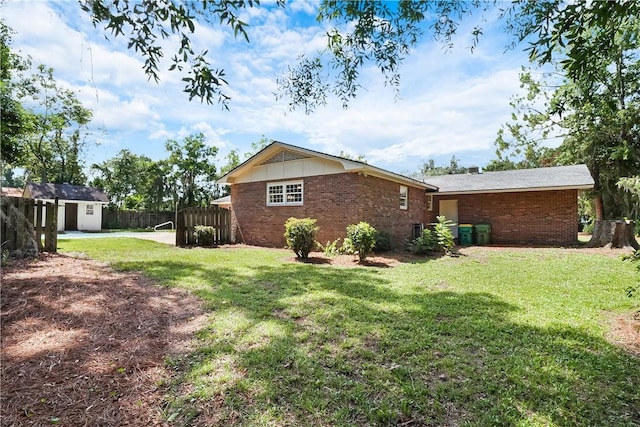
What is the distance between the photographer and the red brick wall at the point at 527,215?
46.6 feet

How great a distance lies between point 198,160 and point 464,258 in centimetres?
2928

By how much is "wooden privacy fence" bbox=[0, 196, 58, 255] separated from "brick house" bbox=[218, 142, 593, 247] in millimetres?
7077

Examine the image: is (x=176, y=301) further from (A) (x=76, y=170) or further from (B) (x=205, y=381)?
(A) (x=76, y=170)

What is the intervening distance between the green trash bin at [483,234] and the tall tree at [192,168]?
27.1 m

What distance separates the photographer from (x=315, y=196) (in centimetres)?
1220

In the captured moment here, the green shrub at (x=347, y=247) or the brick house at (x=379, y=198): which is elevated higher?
the brick house at (x=379, y=198)

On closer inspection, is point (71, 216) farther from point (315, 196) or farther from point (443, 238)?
point (443, 238)

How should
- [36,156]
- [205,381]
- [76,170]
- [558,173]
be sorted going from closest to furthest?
1. [205,381]
2. [558,173]
3. [36,156]
4. [76,170]

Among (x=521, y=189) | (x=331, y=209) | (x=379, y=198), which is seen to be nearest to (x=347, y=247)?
(x=331, y=209)

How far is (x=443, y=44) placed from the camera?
4.03m

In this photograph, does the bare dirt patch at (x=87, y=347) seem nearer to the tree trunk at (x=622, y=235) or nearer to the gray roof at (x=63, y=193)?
the tree trunk at (x=622, y=235)

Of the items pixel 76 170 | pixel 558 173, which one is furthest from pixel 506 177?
pixel 76 170

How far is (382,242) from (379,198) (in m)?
1.96

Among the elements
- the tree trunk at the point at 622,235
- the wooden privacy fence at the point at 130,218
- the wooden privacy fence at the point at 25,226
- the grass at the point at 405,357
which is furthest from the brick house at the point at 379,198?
the wooden privacy fence at the point at 130,218
